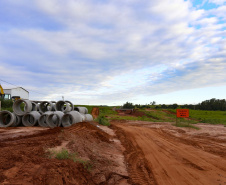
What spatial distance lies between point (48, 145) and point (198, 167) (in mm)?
6029

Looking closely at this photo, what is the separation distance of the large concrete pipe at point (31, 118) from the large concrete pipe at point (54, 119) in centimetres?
134

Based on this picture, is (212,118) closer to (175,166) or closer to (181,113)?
(181,113)

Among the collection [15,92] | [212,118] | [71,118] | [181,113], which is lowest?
[212,118]

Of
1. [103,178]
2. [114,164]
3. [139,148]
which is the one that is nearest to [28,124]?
[139,148]

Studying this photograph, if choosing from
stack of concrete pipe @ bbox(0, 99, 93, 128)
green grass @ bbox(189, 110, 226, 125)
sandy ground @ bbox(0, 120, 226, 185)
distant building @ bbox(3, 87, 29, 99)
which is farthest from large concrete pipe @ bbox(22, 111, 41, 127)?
distant building @ bbox(3, 87, 29, 99)

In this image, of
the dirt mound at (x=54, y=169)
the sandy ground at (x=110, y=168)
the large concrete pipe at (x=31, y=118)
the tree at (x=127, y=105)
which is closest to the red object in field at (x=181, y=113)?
the sandy ground at (x=110, y=168)

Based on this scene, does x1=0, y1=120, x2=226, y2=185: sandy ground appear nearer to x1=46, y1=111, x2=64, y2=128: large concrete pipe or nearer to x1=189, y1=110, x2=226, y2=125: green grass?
x1=46, y1=111, x2=64, y2=128: large concrete pipe

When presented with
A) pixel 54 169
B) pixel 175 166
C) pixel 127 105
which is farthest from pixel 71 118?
pixel 127 105

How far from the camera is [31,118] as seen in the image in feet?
61.0

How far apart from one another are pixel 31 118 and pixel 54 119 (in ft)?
9.33

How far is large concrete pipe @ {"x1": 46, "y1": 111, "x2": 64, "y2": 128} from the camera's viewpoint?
647 inches

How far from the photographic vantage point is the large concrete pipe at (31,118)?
17.3 m

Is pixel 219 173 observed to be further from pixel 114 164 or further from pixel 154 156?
pixel 114 164

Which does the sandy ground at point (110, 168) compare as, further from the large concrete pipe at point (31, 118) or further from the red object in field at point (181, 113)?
the red object in field at point (181, 113)
